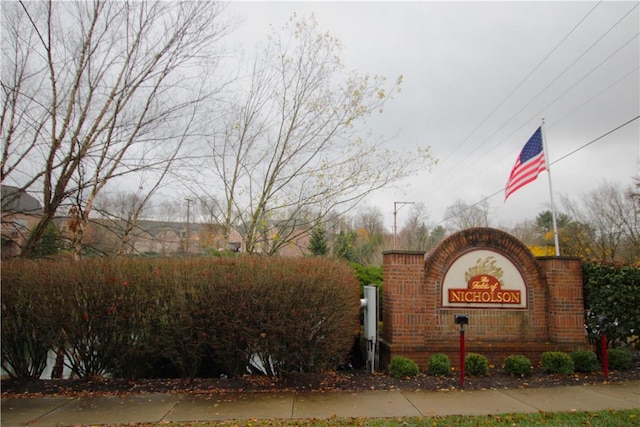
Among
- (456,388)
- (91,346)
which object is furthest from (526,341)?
(91,346)

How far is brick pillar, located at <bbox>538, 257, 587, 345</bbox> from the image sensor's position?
320 inches

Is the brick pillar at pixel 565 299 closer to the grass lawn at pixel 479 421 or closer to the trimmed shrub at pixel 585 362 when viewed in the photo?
the trimmed shrub at pixel 585 362

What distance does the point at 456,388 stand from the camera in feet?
22.4

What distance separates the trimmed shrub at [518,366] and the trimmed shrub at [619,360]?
5.42 feet

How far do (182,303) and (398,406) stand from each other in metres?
3.47

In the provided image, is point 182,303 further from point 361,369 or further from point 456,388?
point 456,388

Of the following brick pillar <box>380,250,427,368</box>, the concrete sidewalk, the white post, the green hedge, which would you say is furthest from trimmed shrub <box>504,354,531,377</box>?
the green hedge

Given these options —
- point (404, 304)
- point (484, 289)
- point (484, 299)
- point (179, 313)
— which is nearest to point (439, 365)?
point (404, 304)

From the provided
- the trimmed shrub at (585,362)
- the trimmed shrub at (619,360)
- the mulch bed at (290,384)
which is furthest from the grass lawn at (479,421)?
the trimmed shrub at (619,360)

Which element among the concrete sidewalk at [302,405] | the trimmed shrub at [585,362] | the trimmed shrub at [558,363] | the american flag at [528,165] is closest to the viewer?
the concrete sidewalk at [302,405]

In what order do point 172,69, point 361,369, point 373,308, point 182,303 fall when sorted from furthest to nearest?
point 172,69, point 361,369, point 373,308, point 182,303

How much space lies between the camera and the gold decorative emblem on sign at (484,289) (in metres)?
8.23

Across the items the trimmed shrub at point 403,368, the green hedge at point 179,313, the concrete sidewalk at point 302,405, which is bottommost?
the concrete sidewalk at point 302,405

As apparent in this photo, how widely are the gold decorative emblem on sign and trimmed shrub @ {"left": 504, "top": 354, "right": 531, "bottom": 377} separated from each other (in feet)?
3.68
